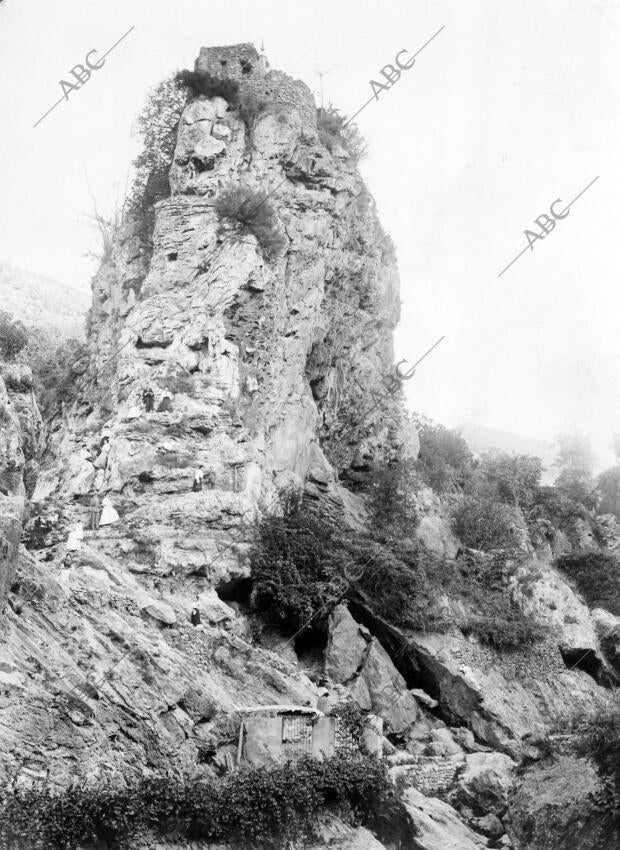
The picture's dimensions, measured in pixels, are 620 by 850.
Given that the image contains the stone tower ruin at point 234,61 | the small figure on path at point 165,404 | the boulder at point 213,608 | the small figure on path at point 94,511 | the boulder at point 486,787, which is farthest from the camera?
the stone tower ruin at point 234,61

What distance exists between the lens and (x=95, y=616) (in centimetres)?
1348

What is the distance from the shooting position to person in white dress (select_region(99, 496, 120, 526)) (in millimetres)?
17317

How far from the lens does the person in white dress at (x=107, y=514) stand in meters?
17.3

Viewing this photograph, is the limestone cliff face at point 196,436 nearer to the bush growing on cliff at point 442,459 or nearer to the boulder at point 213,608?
the boulder at point 213,608

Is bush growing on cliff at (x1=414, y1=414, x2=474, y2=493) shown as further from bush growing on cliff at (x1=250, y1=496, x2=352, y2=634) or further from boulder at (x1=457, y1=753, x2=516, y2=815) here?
boulder at (x1=457, y1=753, x2=516, y2=815)

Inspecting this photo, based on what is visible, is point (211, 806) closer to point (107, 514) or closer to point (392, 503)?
point (107, 514)

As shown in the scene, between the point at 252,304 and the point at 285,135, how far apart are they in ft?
25.4

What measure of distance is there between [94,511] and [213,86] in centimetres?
1642

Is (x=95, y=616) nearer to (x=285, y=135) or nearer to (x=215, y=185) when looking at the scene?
(x=215, y=185)

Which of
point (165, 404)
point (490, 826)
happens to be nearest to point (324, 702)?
point (490, 826)

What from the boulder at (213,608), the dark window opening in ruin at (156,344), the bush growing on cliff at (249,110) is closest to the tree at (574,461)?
the bush growing on cliff at (249,110)

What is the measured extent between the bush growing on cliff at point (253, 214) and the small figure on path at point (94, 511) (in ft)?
30.8

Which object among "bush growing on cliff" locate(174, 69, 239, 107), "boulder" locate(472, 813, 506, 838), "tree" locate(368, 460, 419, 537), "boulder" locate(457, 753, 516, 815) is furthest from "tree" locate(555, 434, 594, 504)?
"boulder" locate(472, 813, 506, 838)

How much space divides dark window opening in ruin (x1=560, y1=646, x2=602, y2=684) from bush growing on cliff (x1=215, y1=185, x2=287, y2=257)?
1412 centimetres
